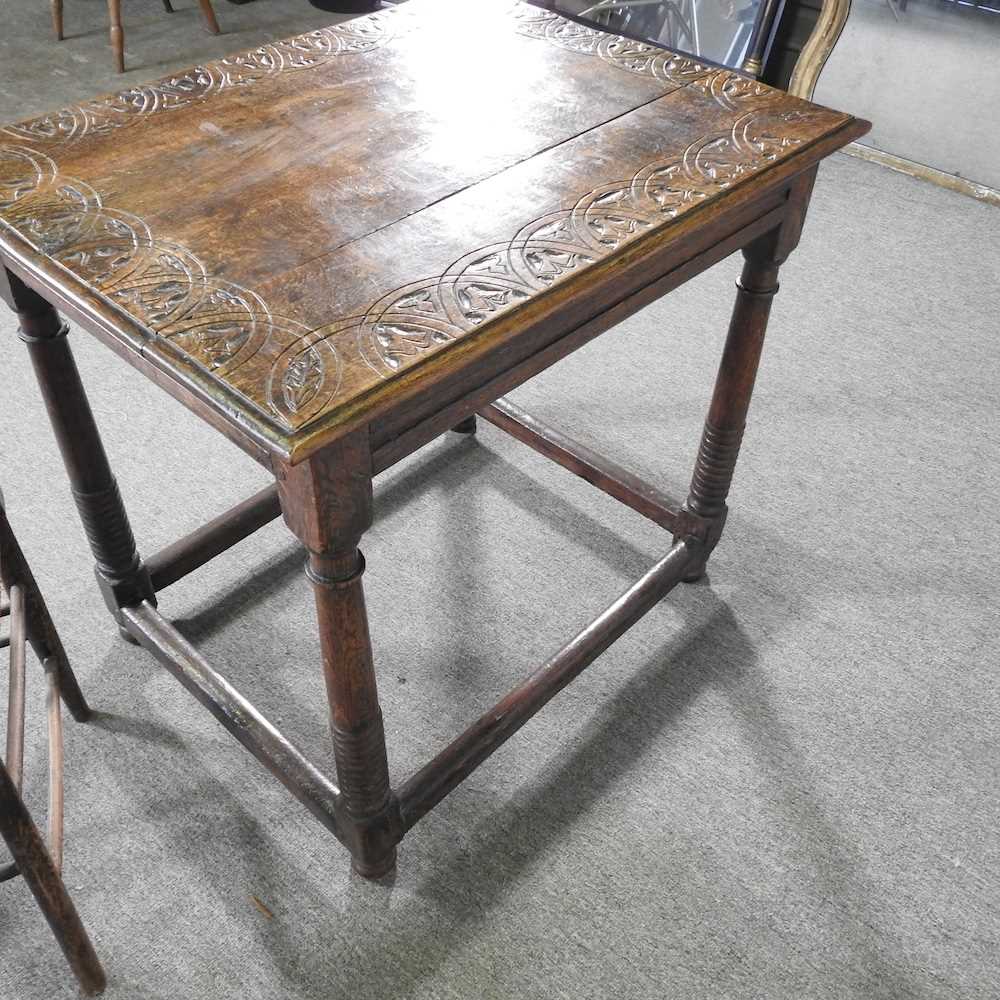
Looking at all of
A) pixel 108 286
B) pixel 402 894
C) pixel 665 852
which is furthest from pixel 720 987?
pixel 108 286

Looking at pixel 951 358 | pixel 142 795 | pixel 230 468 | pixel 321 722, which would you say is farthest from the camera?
pixel 951 358

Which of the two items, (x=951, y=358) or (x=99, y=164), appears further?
(x=951, y=358)

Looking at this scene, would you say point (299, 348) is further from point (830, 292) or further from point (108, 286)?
point (830, 292)

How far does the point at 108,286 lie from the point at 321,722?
2.74ft

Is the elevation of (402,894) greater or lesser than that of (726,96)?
lesser

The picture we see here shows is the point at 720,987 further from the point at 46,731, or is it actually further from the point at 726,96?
the point at 726,96

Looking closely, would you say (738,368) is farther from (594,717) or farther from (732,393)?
(594,717)

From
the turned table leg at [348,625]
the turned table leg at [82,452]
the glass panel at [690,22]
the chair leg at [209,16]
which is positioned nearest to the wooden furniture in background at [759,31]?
the glass panel at [690,22]

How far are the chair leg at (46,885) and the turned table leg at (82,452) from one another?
0.56m

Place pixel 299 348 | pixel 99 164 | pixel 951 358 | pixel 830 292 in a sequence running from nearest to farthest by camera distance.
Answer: pixel 299 348 → pixel 99 164 → pixel 951 358 → pixel 830 292

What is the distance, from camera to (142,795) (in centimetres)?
159

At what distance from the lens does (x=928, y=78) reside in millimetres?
3152

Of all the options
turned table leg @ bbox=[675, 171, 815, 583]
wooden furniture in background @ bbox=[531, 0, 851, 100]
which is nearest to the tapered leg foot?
turned table leg @ bbox=[675, 171, 815, 583]

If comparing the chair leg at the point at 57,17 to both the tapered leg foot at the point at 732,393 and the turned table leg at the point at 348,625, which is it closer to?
the tapered leg foot at the point at 732,393
